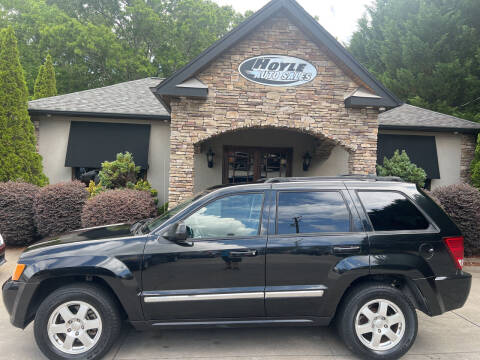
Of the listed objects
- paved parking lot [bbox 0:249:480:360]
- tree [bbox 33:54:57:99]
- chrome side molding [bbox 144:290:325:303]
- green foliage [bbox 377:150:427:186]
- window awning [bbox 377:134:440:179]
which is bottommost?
paved parking lot [bbox 0:249:480:360]

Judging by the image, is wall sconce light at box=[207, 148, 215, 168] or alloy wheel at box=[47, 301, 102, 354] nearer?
alloy wheel at box=[47, 301, 102, 354]

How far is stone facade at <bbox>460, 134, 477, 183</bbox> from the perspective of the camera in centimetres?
1069

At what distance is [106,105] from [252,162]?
17.0 ft

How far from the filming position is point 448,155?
10.7 m

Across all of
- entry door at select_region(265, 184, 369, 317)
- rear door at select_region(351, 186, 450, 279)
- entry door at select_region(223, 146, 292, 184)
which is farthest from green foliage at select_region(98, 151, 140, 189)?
rear door at select_region(351, 186, 450, 279)

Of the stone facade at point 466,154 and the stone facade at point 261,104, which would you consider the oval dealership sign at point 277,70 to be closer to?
the stone facade at point 261,104

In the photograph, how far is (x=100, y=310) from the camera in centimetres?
320

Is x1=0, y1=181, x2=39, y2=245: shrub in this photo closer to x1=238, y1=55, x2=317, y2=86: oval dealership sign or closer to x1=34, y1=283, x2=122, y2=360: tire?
x1=34, y1=283, x2=122, y2=360: tire

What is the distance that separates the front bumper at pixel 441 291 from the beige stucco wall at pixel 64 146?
8185 mm

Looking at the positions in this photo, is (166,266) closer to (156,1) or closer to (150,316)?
(150,316)

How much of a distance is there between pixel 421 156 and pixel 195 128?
25.1 ft

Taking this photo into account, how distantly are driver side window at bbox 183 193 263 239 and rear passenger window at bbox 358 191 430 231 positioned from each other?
3.95ft

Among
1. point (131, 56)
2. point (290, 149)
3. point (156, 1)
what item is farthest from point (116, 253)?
point (156, 1)

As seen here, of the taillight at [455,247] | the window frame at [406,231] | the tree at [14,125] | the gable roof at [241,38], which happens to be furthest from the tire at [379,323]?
the tree at [14,125]
